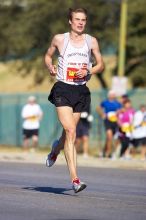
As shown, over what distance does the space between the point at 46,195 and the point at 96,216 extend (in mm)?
2018

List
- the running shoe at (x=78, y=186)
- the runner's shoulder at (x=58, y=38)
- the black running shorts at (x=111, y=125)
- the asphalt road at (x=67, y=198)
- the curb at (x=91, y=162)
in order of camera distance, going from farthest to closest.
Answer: the black running shorts at (x=111, y=125), the curb at (x=91, y=162), the runner's shoulder at (x=58, y=38), the running shoe at (x=78, y=186), the asphalt road at (x=67, y=198)

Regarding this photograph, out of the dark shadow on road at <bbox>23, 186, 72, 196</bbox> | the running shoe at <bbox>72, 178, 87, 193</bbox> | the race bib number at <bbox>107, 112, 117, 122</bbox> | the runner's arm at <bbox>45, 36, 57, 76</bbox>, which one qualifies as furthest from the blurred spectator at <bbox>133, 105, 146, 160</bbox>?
the running shoe at <bbox>72, 178, 87, 193</bbox>

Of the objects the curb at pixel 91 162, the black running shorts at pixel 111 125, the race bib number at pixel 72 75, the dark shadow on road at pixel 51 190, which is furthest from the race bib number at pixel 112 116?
the race bib number at pixel 72 75

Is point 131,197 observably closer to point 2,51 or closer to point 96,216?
point 96,216

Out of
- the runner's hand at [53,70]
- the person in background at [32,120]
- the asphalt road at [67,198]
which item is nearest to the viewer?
the asphalt road at [67,198]

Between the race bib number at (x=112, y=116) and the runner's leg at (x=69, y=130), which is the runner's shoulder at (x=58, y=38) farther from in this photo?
the race bib number at (x=112, y=116)

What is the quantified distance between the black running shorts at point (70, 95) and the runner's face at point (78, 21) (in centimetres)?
68

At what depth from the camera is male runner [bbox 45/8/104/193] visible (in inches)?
440

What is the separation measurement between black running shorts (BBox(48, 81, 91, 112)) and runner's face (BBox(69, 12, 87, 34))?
0.68 metres

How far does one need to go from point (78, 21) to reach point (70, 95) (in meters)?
0.90

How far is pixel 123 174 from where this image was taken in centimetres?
1681

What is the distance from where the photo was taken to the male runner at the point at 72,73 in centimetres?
1117

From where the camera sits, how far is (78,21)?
36.6 feet

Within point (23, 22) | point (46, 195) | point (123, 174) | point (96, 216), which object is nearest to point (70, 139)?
point (46, 195)
